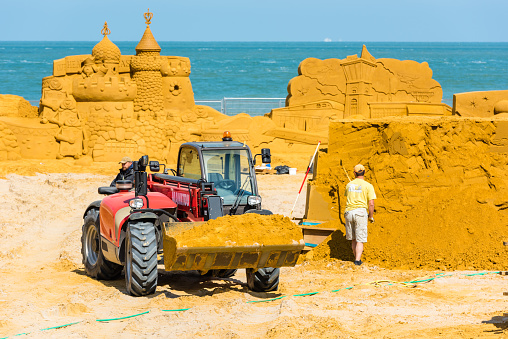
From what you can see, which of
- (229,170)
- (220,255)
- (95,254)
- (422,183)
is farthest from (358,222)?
(95,254)

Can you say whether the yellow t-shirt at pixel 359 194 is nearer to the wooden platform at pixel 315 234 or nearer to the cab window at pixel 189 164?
the wooden platform at pixel 315 234

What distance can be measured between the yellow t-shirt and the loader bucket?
1914mm

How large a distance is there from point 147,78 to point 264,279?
1362cm

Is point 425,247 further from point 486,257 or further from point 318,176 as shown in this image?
point 318,176

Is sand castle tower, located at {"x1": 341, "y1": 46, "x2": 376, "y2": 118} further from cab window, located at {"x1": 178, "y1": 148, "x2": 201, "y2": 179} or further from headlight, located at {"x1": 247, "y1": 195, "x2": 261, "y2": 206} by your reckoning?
headlight, located at {"x1": 247, "y1": 195, "x2": 261, "y2": 206}

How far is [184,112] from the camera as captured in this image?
20656mm

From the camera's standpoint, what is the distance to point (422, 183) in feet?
30.9

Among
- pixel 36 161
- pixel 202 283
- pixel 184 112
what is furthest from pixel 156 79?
pixel 202 283

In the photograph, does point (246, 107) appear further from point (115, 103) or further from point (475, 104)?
point (475, 104)

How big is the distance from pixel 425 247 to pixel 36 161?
13143mm

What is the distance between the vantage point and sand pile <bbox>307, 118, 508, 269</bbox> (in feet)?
29.2

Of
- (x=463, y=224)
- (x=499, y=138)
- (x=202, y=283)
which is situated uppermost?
(x=499, y=138)

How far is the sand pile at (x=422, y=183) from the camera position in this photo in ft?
29.2
